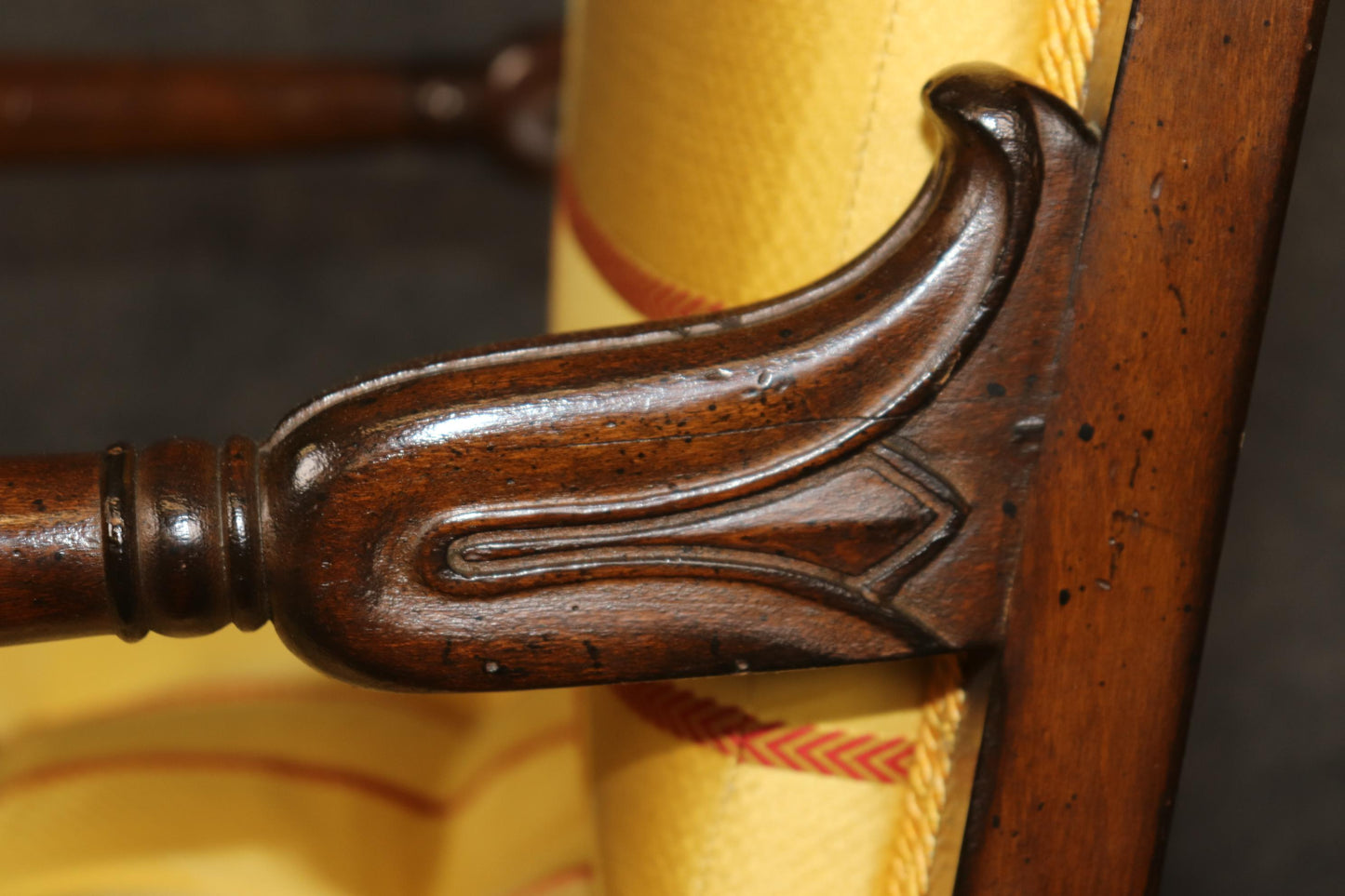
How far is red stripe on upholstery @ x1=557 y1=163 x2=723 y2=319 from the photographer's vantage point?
0.38m

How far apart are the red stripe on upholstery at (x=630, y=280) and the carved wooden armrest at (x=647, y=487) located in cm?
7

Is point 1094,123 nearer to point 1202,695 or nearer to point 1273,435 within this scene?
point 1273,435

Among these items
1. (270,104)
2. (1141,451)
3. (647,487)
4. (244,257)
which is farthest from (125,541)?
(244,257)

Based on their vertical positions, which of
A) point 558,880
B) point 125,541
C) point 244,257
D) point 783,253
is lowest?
point 558,880

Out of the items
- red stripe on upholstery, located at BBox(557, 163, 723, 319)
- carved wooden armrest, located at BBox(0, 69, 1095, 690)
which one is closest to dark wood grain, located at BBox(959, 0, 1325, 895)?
carved wooden armrest, located at BBox(0, 69, 1095, 690)

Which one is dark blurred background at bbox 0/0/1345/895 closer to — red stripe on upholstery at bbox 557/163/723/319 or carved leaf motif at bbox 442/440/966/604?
red stripe on upholstery at bbox 557/163/723/319

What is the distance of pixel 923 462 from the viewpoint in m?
0.30

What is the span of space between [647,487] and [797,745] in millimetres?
100

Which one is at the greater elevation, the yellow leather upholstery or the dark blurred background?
the dark blurred background

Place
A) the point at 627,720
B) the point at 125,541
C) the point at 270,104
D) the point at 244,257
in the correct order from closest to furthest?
the point at 125,541, the point at 627,720, the point at 270,104, the point at 244,257

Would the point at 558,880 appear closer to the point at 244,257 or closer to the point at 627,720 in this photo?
the point at 627,720

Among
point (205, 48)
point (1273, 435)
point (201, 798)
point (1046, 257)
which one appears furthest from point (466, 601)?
→ point (205, 48)

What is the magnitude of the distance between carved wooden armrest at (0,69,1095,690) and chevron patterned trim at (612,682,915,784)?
5 centimetres

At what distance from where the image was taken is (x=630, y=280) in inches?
16.2
